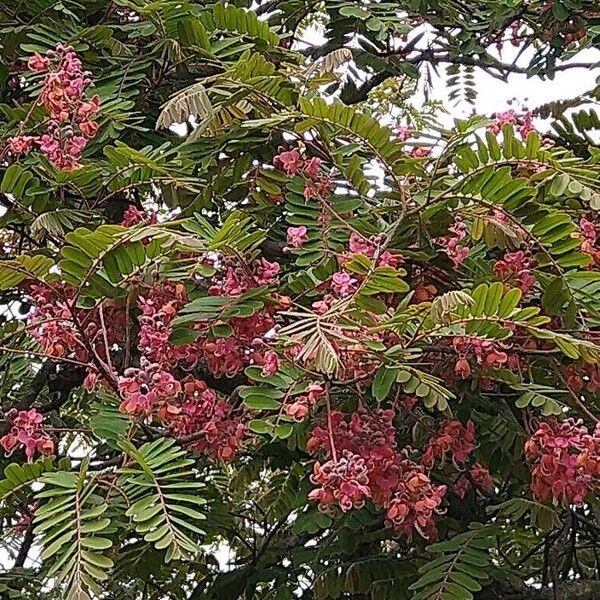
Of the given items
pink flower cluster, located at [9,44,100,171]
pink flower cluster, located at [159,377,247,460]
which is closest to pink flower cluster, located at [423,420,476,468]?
pink flower cluster, located at [159,377,247,460]

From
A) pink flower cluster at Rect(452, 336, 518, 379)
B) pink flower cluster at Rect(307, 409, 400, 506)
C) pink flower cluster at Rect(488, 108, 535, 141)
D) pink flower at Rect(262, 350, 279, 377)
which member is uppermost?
pink flower cluster at Rect(488, 108, 535, 141)

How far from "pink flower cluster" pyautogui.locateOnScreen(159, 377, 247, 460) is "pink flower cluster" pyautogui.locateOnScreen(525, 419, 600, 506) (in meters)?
0.32

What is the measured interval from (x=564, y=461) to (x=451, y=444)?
14 centimetres

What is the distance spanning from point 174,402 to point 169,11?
558 mm

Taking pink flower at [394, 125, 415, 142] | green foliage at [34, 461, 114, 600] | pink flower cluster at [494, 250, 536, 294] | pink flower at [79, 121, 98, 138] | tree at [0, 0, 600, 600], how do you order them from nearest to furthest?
green foliage at [34, 461, 114, 600], tree at [0, 0, 600, 600], pink flower cluster at [494, 250, 536, 294], pink flower at [79, 121, 98, 138], pink flower at [394, 125, 415, 142]

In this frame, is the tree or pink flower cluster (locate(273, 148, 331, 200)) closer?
the tree

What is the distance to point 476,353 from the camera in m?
0.99

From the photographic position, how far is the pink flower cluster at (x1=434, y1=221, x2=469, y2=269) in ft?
3.72

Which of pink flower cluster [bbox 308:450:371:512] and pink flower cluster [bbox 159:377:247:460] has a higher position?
pink flower cluster [bbox 308:450:371:512]

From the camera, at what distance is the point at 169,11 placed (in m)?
1.30

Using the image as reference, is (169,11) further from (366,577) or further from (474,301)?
(366,577)

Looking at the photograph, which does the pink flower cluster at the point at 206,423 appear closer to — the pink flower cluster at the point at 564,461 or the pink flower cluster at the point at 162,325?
the pink flower cluster at the point at 162,325

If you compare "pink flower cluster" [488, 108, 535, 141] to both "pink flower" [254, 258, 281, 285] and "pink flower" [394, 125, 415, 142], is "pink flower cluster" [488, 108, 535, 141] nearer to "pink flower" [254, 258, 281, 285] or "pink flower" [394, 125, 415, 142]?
"pink flower" [394, 125, 415, 142]

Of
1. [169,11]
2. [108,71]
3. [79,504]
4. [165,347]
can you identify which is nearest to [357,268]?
[165,347]
